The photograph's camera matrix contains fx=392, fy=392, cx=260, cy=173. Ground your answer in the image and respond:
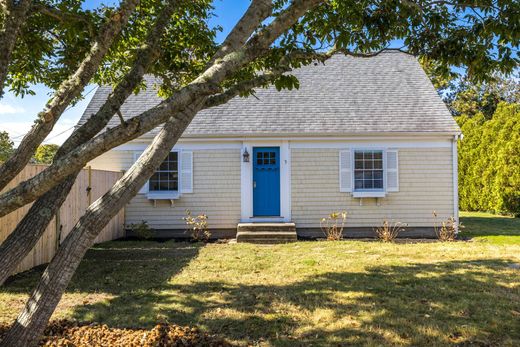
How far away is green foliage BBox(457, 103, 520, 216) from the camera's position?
1543 cm

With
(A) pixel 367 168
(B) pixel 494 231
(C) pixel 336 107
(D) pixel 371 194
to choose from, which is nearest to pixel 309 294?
(D) pixel 371 194

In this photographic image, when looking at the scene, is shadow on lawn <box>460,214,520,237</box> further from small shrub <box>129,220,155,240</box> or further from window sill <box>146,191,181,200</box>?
small shrub <box>129,220,155,240</box>

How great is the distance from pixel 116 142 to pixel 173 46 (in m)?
4.14

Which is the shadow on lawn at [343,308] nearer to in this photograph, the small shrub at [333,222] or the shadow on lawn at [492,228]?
the small shrub at [333,222]

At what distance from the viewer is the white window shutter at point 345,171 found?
1075 centimetres

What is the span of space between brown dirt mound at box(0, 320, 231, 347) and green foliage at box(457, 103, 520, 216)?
1570 centimetres

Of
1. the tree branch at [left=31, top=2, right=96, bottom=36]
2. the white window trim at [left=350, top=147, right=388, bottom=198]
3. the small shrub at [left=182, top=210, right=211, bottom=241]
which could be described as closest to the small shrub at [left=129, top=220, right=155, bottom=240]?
the small shrub at [left=182, top=210, right=211, bottom=241]

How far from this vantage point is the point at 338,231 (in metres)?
10.7

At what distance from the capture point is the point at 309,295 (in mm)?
4914

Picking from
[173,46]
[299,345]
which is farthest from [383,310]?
[173,46]

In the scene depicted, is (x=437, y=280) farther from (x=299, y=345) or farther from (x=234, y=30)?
(x=234, y=30)

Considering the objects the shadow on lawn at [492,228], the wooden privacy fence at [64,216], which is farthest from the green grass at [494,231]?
the wooden privacy fence at [64,216]

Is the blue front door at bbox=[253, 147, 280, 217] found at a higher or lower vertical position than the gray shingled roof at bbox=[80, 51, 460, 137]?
lower

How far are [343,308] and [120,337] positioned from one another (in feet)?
7.80
